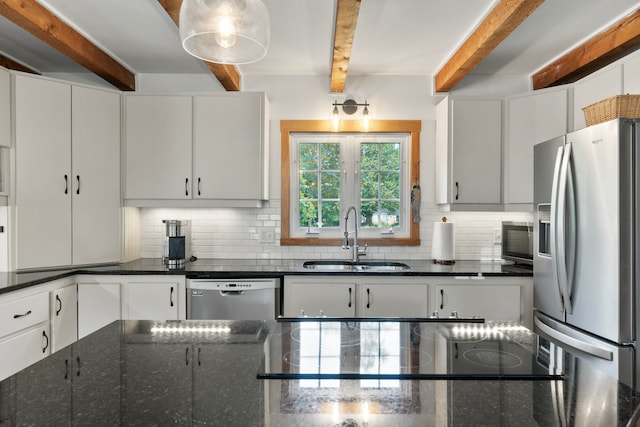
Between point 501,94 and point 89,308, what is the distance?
3.77 meters

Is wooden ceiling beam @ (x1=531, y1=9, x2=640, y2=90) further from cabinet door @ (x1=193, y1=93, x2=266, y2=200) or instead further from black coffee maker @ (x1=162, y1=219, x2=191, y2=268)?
black coffee maker @ (x1=162, y1=219, x2=191, y2=268)

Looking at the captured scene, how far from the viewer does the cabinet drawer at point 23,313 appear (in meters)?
2.27

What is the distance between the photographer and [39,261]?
9.29 ft

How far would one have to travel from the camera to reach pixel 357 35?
2824 mm

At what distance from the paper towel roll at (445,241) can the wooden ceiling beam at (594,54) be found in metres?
1.47

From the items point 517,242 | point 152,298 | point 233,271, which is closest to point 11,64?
point 152,298

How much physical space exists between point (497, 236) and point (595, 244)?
1.40 m

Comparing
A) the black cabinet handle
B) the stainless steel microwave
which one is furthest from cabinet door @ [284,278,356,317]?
the black cabinet handle

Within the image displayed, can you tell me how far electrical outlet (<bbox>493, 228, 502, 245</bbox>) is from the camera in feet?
11.5

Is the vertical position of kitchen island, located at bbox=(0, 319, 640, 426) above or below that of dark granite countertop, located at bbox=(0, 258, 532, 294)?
above

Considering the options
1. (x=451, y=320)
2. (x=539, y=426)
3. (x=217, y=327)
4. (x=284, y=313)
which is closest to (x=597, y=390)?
(x=539, y=426)

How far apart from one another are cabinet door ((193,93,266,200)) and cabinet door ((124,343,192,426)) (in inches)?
82.2

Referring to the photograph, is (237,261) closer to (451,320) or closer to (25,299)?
(25,299)

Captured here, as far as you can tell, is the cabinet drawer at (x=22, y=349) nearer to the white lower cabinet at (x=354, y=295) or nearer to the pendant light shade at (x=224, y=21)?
the white lower cabinet at (x=354, y=295)
